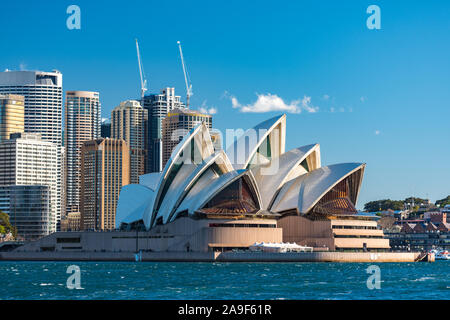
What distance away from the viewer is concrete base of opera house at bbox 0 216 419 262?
331 ft

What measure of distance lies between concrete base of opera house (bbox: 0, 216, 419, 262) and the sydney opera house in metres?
0.14

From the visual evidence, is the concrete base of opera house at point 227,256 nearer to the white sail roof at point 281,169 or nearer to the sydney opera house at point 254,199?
the sydney opera house at point 254,199

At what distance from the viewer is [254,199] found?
107 metres

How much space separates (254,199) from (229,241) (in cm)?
726

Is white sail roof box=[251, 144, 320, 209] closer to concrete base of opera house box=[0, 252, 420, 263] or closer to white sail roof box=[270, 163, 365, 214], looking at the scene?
white sail roof box=[270, 163, 365, 214]

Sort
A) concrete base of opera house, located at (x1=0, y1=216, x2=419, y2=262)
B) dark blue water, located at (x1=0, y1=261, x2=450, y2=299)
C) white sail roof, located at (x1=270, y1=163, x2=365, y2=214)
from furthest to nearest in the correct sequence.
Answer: white sail roof, located at (x1=270, y1=163, x2=365, y2=214), concrete base of opera house, located at (x1=0, y1=216, x2=419, y2=262), dark blue water, located at (x1=0, y1=261, x2=450, y2=299)

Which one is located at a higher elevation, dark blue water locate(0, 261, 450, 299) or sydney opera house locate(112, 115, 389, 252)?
sydney opera house locate(112, 115, 389, 252)

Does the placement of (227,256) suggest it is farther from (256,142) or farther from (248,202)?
(256,142)

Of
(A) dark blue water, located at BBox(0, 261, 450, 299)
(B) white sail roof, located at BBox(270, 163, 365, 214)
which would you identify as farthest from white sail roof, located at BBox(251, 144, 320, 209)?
(A) dark blue water, located at BBox(0, 261, 450, 299)

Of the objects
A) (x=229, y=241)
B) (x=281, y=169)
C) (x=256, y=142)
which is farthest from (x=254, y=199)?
(x=256, y=142)

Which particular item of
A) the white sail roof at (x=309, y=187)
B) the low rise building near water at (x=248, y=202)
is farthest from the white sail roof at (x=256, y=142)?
the white sail roof at (x=309, y=187)

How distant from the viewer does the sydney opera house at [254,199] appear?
104188 millimetres

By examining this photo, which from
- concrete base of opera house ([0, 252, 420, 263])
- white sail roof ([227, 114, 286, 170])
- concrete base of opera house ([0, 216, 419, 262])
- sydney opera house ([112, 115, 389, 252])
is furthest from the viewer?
white sail roof ([227, 114, 286, 170])
